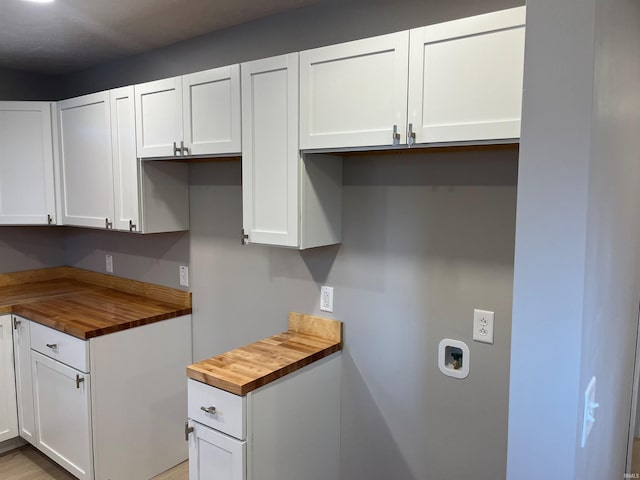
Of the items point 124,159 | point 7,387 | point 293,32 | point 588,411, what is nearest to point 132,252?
point 124,159

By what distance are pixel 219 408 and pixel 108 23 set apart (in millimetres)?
1962

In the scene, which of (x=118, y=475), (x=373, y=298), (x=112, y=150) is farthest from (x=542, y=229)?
(x=118, y=475)

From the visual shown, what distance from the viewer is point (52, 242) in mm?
3709

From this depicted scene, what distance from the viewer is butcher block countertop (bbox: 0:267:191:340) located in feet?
8.34

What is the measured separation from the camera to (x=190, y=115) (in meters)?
2.29

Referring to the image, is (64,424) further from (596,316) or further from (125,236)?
(596,316)

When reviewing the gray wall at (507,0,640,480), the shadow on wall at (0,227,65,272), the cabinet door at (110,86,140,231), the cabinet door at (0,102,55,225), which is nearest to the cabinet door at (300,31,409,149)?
the gray wall at (507,0,640,480)

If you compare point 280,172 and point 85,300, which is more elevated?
point 280,172

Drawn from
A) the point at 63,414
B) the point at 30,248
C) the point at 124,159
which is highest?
the point at 124,159

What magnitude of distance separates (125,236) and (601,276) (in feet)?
9.56

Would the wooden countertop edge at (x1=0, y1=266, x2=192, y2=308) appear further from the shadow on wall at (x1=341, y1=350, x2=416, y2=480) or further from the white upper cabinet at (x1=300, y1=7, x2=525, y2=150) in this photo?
the white upper cabinet at (x1=300, y1=7, x2=525, y2=150)

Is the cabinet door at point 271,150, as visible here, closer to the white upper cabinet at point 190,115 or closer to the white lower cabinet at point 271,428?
the white upper cabinet at point 190,115

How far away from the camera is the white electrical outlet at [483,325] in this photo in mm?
1802

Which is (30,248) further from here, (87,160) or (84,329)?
(84,329)
